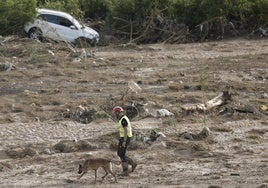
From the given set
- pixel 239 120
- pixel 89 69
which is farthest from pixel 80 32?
pixel 239 120

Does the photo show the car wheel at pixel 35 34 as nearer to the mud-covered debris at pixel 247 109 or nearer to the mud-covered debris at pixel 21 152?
the mud-covered debris at pixel 247 109

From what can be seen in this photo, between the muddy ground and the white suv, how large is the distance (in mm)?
2001

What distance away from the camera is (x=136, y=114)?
16812mm

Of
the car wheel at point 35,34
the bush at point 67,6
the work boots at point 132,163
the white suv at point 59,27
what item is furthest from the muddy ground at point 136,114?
the bush at point 67,6

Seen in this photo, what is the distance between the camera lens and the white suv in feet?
96.9

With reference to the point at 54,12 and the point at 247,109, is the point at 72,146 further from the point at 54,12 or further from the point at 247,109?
the point at 54,12

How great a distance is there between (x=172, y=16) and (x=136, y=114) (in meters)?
15.6

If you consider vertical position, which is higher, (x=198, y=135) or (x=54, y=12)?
(x=54, y=12)

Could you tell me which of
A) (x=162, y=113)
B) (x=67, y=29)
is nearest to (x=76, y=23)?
(x=67, y=29)

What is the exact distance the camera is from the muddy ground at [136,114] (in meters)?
12.1

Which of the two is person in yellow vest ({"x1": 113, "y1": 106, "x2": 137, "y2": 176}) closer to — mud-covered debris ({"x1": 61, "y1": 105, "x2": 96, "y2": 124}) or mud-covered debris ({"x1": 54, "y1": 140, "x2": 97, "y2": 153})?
mud-covered debris ({"x1": 54, "y1": 140, "x2": 97, "y2": 153})

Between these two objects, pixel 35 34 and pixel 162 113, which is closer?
pixel 162 113

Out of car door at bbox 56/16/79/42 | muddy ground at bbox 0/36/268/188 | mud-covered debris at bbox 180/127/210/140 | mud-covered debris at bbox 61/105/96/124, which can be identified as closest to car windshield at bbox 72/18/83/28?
car door at bbox 56/16/79/42

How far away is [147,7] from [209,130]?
17.7 metres
